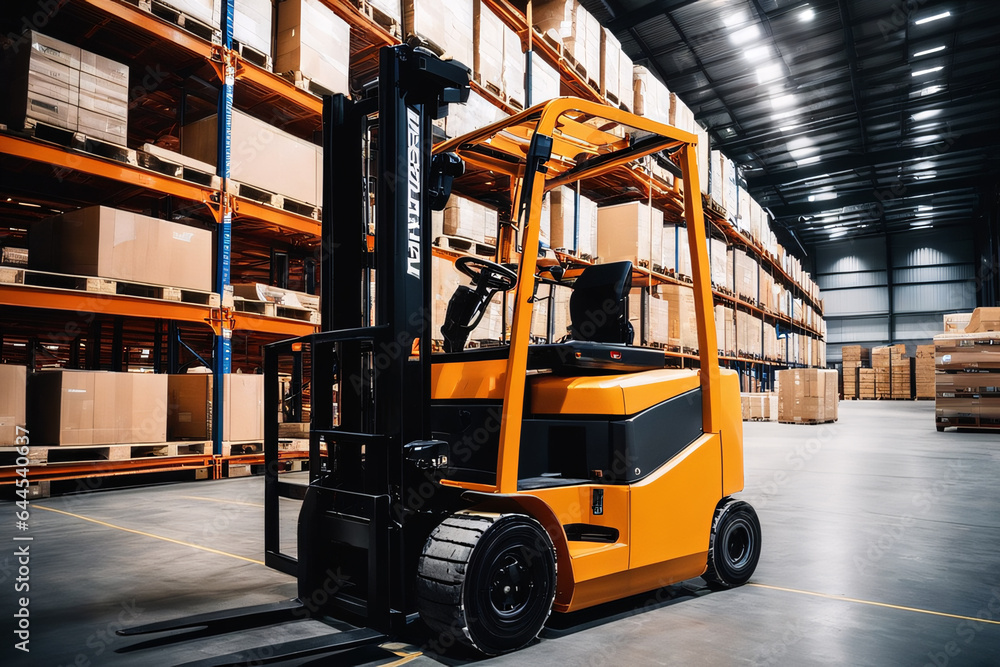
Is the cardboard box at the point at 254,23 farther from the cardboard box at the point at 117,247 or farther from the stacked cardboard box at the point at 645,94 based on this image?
the stacked cardboard box at the point at 645,94

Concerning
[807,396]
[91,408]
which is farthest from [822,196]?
[91,408]

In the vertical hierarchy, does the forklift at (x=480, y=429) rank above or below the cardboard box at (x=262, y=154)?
below

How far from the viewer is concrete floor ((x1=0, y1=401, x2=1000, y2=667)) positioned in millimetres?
2061

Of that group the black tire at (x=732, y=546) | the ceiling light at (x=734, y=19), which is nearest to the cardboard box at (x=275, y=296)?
the black tire at (x=732, y=546)

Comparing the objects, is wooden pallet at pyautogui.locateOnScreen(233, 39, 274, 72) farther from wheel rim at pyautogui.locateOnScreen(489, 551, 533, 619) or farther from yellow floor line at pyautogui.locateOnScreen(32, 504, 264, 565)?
wheel rim at pyautogui.locateOnScreen(489, 551, 533, 619)

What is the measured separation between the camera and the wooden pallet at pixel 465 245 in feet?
21.6

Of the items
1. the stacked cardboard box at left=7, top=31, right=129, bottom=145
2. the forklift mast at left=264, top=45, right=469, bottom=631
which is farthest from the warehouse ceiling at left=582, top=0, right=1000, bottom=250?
the forklift mast at left=264, top=45, right=469, bottom=631

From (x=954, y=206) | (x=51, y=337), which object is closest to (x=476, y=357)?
(x=51, y=337)

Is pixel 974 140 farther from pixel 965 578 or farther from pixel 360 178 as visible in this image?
pixel 360 178

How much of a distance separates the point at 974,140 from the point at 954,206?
29.1ft

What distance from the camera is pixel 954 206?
26.7 meters

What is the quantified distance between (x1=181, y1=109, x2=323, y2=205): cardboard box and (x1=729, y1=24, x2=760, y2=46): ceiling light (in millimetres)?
10706

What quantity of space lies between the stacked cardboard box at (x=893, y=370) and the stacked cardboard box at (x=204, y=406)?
2749cm

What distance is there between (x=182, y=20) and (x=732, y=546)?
18.9 ft
